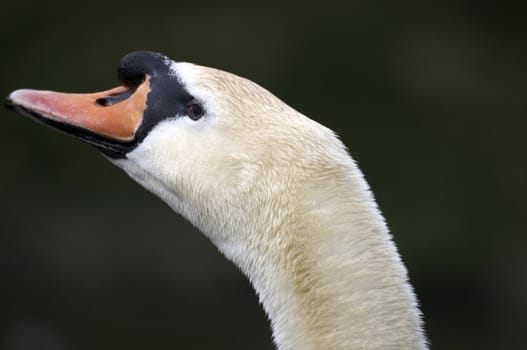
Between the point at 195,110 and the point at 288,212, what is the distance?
405mm

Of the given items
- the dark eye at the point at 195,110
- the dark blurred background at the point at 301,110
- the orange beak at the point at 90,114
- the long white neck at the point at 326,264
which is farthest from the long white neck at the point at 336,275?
the dark blurred background at the point at 301,110

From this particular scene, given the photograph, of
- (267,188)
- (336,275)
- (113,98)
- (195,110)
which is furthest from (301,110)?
(336,275)

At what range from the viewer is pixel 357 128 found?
8539mm

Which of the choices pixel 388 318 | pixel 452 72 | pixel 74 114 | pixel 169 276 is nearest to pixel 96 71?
pixel 169 276

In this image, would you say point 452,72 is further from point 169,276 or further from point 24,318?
point 24,318

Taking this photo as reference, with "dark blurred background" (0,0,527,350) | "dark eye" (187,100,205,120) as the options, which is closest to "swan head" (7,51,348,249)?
"dark eye" (187,100,205,120)

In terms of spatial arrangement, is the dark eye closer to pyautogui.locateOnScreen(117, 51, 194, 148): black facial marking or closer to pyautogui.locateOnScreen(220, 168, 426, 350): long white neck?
pyautogui.locateOnScreen(117, 51, 194, 148): black facial marking

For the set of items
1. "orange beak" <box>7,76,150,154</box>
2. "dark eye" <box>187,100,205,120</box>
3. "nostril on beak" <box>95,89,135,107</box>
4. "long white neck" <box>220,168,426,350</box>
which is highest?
"dark eye" <box>187,100,205,120</box>

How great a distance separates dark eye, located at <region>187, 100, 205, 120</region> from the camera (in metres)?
3.26

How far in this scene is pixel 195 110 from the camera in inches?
129

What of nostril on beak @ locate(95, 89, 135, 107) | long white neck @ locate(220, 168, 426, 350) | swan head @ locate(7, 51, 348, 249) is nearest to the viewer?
long white neck @ locate(220, 168, 426, 350)

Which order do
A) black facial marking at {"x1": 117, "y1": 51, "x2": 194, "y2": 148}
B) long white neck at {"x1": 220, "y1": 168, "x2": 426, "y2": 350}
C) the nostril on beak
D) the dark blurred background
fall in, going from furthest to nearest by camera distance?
1. the dark blurred background
2. the nostril on beak
3. black facial marking at {"x1": 117, "y1": 51, "x2": 194, "y2": 148}
4. long white neck at {"x1": 220, "y1": 168, "x2": 426, "y2": 350}

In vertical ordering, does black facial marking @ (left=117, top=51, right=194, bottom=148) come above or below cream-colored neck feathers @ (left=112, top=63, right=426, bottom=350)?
above

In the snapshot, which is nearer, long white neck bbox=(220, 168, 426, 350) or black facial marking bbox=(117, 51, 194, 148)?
long white neck bbox=(220, 168, 426, 350)
